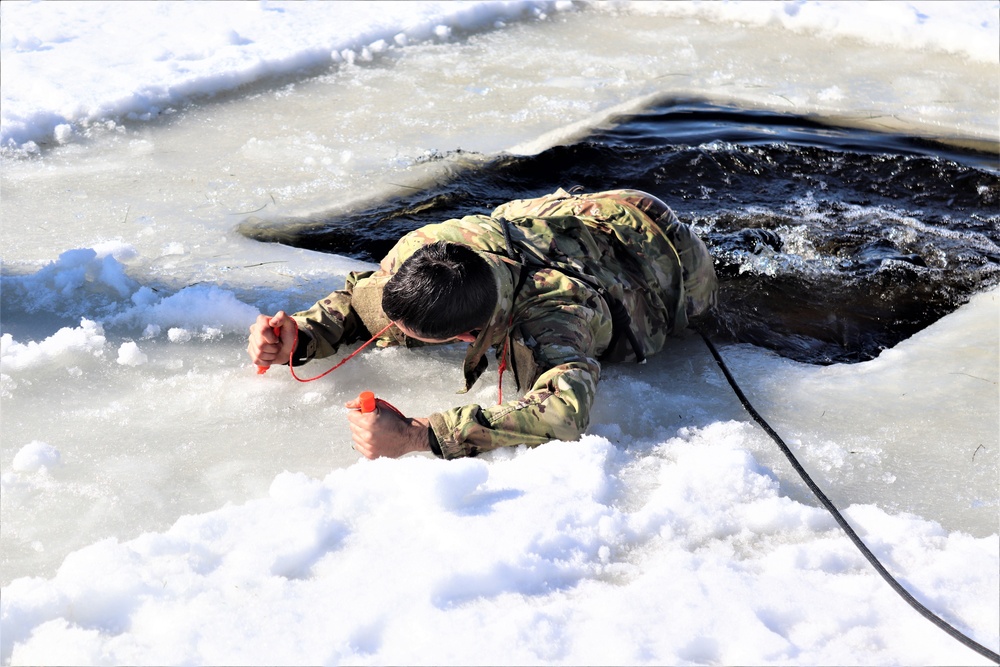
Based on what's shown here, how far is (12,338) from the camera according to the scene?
2945 millimetres

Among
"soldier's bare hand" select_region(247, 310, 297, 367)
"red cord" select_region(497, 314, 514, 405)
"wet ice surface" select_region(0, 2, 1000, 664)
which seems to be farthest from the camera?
"soldier's bare hand" select_region(247, 310, 297, 367)

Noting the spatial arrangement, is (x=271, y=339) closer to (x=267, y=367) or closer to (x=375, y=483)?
(x=267, y=367)

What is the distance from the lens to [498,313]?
8.22ft

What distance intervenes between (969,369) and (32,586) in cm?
282

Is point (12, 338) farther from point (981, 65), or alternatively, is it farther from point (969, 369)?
point (981, 65)

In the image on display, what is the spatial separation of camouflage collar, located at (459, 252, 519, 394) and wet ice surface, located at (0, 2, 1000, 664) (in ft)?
0.90

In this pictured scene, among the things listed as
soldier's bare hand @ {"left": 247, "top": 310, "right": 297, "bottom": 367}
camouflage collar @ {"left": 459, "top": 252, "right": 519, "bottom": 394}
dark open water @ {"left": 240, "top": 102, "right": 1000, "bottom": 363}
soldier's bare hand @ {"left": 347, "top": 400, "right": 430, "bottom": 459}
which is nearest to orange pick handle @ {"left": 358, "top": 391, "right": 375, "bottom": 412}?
soldier's bare hand @ {"left": 347, "top": 400, "right": 430, "bottom": 459}

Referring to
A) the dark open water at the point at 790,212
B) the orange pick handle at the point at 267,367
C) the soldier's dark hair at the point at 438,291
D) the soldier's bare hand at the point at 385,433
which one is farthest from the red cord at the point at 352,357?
the dark open water at the point at 790,212

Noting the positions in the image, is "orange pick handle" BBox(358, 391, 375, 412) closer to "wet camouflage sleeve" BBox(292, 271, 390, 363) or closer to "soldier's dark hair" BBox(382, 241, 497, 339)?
"soldier's dark hair" BBox(382, 241, 497, 339)

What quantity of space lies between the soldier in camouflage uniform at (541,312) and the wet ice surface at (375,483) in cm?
10

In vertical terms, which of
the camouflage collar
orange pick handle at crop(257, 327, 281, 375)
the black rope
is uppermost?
the camouflage collar

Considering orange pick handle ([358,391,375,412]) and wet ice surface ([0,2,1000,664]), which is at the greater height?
orange pick handle ([358,391,375,412])

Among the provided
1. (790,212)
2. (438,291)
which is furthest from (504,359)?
(790,212)

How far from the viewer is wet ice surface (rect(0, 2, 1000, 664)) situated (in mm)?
1904
